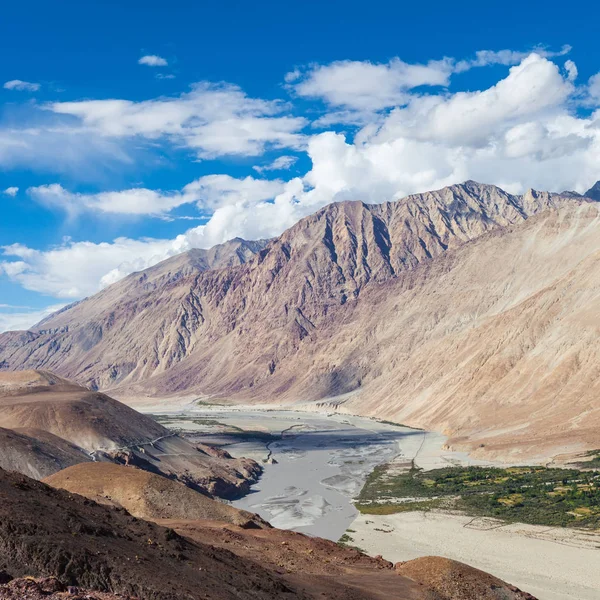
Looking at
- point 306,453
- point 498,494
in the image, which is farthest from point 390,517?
point 306,453

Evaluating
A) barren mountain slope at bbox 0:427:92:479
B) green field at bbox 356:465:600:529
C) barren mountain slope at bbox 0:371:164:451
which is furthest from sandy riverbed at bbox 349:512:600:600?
barren mountain slope at bbox 0:371:164:451

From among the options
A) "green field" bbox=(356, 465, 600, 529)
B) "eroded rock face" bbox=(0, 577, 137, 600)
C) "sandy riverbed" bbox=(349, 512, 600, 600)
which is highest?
"green field" bbox=(356, 465, 600, 529)

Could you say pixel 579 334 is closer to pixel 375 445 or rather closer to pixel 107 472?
pixel 375 445

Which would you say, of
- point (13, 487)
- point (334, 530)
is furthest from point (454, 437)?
point (13, 487)

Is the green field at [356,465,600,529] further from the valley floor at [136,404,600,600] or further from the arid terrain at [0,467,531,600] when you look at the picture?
the arid terrain at [0,467,531,600]

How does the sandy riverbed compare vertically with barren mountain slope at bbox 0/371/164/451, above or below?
below

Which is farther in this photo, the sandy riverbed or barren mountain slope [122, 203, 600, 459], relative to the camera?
barren mountain slope [122, 203, 600, 459]
